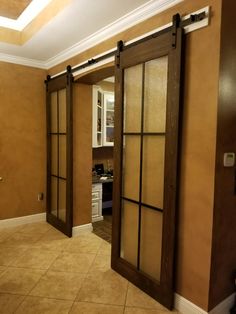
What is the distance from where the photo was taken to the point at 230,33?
1771 millimetres

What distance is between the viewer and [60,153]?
374 centimetres

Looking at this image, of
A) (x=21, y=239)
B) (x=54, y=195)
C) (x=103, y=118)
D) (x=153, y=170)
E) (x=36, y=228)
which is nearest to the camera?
(x=153, y=170)

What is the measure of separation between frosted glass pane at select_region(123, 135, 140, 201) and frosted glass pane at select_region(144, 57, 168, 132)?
221 mm

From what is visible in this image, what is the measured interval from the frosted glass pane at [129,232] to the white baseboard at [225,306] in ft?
2.65

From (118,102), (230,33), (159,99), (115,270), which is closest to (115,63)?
(118,102)

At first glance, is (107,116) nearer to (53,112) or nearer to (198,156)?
(53,112)

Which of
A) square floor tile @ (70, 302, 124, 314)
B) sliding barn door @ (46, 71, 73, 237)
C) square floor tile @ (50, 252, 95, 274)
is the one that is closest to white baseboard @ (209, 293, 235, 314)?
square floor tile @ (70, 302, 124, 314)

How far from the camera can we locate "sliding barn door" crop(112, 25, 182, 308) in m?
2.00

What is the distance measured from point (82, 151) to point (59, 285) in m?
1.77

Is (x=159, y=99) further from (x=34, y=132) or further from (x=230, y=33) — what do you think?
(x=34, y=132)

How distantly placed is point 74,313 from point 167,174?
4.54 ft

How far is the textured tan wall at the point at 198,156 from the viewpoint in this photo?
1.76 metres

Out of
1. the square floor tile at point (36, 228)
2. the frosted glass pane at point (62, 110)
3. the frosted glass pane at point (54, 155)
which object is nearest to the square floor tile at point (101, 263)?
the square floor tile at point (36, 228)

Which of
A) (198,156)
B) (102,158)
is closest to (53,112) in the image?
(102,158)
